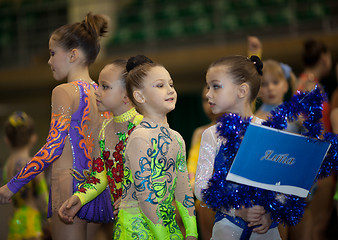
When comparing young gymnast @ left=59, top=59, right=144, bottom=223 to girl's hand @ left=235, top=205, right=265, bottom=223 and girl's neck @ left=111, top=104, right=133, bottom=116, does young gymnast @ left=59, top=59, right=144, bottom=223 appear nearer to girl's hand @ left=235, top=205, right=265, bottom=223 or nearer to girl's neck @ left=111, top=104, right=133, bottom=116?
girl's neck @ left=111, top=104, right=133, bottom=116

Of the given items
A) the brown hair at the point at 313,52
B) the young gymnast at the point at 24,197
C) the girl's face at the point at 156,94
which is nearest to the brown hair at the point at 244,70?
the girl's face at the point at 156,94

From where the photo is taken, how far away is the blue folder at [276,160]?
1918 mm

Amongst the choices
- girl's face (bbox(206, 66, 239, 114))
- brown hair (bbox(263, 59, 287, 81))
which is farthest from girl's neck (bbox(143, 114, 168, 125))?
brown hair (bbox(263, 59, 287, 81))

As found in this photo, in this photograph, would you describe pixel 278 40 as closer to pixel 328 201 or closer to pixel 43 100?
pixel 328 201

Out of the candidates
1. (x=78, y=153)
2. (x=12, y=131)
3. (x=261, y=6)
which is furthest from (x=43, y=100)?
(x=78, y=153)

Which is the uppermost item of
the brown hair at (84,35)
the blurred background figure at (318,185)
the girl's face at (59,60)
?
the brown hair at (84,35)

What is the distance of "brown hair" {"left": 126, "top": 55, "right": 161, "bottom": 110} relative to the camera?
2.22 m

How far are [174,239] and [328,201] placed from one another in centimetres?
230

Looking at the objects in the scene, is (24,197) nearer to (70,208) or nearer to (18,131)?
(18,131)

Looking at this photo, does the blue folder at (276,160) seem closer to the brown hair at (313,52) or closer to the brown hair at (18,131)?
the brown hair at (313,52)

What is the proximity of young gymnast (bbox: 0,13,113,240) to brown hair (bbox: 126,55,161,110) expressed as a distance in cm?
33

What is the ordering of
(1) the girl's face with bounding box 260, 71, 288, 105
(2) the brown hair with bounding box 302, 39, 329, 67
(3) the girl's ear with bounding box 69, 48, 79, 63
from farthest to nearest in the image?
(2) the brown hair with bounding box 302, 39, 329, 67 → (1) the girl's face with bounding box 260, 71, 288, 105 → (3) the girl's ear with bounding box 69, 48, 79, 63

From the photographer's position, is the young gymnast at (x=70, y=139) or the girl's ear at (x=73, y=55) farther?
the girl's ear at (x=73, y=55)

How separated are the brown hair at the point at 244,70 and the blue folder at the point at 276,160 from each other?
15.4 inches
